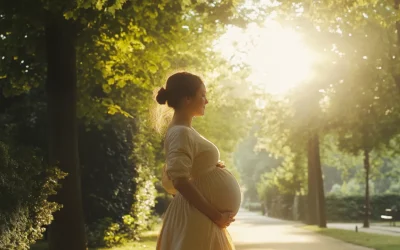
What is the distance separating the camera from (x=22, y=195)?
27.9 ft

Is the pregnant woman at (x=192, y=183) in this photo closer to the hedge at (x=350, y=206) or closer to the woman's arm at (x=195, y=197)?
the woman's arm at (x=195, y=197)

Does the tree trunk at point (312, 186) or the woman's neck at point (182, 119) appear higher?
the tree trunk at point (312, 186)

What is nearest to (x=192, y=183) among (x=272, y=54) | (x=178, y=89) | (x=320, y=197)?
(x=178, y=89)

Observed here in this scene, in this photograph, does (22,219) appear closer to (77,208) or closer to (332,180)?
(77,208)

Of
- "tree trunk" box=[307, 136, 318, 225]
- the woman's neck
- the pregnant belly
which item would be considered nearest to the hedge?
"tree trunk" box=[307, 136, 318, 225]

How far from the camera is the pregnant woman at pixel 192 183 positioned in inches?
153

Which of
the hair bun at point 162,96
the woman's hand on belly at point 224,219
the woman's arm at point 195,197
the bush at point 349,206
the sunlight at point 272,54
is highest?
the sunlight at point 272,54

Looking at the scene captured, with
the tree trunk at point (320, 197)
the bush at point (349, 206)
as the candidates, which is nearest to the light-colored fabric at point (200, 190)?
the tree trunk at point (320, 197)

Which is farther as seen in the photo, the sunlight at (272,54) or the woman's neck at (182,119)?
the sunlight at (272,54)

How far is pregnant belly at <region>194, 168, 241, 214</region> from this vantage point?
4.04m

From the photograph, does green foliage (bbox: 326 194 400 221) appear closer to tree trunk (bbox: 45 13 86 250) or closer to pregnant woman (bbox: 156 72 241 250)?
tree trunk (bbox: 45 13 86 250)

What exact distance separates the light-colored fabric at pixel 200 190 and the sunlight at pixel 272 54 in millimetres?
14010

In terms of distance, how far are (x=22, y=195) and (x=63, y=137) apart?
13.8ft

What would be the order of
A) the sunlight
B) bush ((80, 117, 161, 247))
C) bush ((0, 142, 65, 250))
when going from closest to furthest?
bush ((0, 142, 65, 250)) → bush ((80, 117, 161, 247)) → the sunlight
